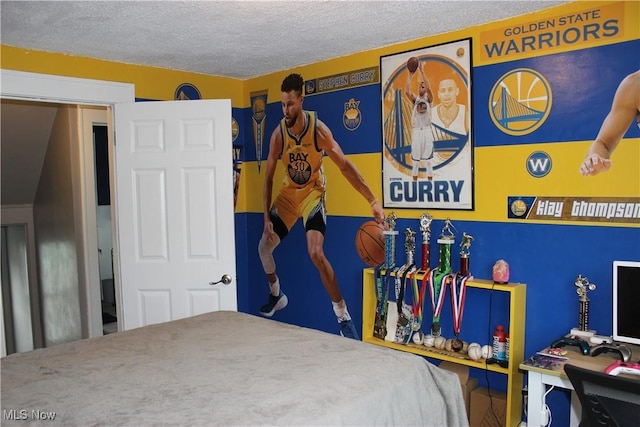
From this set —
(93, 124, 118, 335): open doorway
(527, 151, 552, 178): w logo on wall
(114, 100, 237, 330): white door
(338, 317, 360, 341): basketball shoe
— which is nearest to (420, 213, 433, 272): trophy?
(527, 151, 552, 178): w logo on wall

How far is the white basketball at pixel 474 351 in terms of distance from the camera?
9.72 feet

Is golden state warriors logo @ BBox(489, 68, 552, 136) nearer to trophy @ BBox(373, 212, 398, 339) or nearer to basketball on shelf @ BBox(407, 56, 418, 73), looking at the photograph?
basketball on shelf @ BBox(407, 56, 418, 73)

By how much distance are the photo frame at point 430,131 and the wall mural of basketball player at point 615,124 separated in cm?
64

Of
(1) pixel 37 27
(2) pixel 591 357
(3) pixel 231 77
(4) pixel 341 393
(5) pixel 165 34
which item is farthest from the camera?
(3) pixel 231 77

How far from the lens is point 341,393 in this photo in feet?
5.88

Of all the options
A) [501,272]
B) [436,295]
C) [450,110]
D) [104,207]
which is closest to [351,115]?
[450,110]

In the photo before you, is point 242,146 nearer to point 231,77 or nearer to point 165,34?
point 231,77

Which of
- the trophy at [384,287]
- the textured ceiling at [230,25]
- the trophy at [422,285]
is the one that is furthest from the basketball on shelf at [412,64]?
the trophy at [384,287]

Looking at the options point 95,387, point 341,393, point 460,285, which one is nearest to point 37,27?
point 95,387

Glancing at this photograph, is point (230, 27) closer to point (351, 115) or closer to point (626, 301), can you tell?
point (351, 115)

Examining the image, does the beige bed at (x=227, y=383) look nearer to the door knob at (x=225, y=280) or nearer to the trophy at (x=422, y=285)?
the trophy at (x=422, y=285)

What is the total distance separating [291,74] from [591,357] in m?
2.77

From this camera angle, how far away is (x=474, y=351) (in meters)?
2.98

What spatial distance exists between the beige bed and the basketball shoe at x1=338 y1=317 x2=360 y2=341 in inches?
55.2
